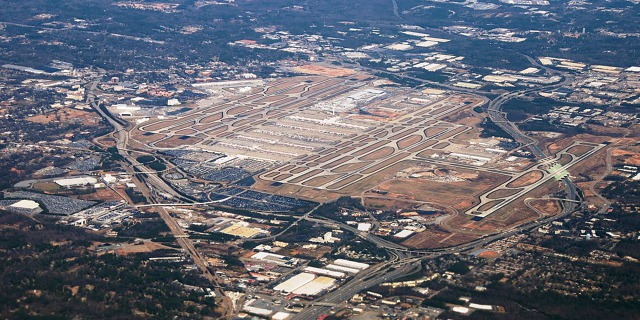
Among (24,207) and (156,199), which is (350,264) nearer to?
(156,199)

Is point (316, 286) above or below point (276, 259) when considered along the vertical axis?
above

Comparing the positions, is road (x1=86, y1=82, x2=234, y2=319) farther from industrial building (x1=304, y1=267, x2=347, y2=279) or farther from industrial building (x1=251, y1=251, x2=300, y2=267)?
industrial building (x1=304, y1=267, x2=347, y2=279)

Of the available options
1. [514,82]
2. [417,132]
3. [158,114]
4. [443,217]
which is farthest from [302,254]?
[514,82]

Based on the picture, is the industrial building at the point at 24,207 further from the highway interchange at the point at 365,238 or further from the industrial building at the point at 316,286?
the industrial building at the point at 316,286

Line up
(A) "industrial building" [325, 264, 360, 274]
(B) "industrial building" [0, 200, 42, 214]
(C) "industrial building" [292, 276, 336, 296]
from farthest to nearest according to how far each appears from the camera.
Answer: (B) "industrial building" [0, 200, 42, 214] → (A) "industrial building" [325, 264, 360, 274] → (C) "industrial building" [292, 276, 336, 296]

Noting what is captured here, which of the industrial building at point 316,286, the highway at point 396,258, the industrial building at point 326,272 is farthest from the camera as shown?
Answer: the industrial building at point 326,272

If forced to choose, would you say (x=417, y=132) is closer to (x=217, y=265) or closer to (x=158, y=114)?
(x=158, y=114)

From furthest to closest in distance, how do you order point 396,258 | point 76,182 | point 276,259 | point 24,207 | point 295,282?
1. point 76,182
2. point 24,207
3. point 396,258
4. point 276,259
5. point 295,282

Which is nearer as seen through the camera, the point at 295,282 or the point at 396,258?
the point at 295,282

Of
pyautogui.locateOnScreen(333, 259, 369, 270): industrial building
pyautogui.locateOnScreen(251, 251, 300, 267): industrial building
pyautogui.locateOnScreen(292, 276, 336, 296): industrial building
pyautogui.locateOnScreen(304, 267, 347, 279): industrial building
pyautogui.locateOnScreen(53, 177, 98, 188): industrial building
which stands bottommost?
pyautogui.locateOnScreen(53, 177, 98, 188): industrial building

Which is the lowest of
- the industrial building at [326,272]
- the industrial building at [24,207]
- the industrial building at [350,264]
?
the industrial building at [24,207]

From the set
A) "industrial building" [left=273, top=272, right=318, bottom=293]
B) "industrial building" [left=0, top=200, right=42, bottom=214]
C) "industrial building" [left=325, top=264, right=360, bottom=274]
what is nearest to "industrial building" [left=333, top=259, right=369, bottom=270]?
"industrial building" [left=325, top=264, right=360, bottom=274]

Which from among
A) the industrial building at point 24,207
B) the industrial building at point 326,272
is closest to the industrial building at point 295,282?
the industrial building at point 326,272

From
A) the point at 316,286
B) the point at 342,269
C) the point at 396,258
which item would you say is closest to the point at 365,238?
the point at 396,258
